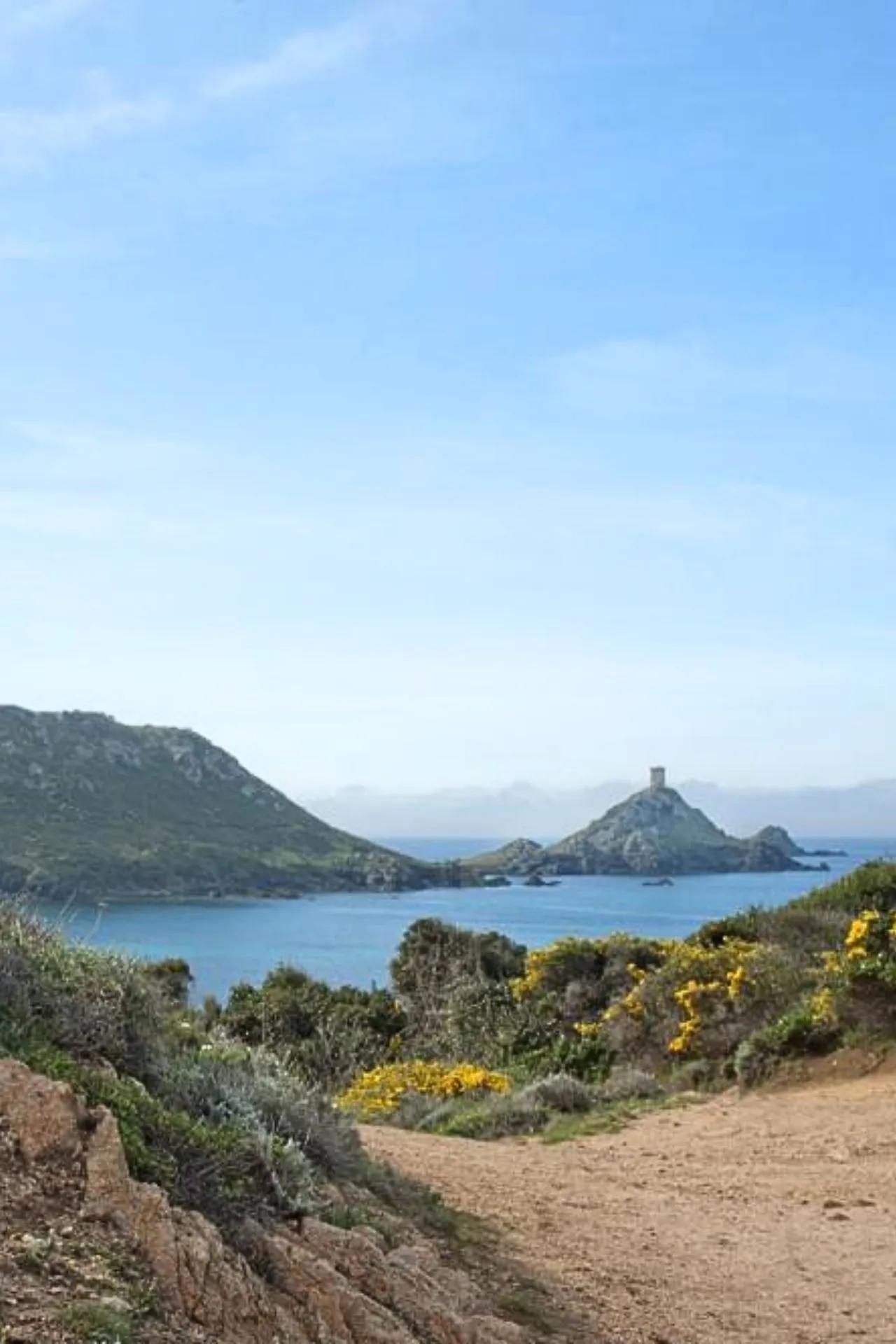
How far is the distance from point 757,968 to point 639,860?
326 ft

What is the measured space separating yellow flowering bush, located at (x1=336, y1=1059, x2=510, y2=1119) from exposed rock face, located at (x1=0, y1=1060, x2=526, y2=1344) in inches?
407

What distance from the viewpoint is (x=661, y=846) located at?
119 metres

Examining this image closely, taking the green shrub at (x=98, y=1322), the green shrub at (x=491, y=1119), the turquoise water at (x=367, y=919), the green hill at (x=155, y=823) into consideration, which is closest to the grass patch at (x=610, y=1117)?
the green shrub at (x=491, y=1119)

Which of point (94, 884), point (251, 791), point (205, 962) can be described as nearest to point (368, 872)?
point (251, 791)

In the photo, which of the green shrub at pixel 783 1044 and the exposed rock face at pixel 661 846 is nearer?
the green shrub at pixel 783 1044

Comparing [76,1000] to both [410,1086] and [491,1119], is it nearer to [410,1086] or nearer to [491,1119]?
[491,1119]

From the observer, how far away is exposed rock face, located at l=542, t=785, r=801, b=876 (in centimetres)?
11744

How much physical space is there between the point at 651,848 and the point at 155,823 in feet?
138

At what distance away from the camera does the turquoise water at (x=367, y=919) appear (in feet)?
158

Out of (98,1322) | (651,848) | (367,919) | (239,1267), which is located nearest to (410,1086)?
(239,1267)

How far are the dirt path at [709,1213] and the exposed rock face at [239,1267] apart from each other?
4.91ft

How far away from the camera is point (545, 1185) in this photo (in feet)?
35.6

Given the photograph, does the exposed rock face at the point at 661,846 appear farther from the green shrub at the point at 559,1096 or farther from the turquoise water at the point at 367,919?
the green shrub at the point at 559,1096

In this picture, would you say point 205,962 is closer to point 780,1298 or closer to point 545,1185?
point 545,1185
